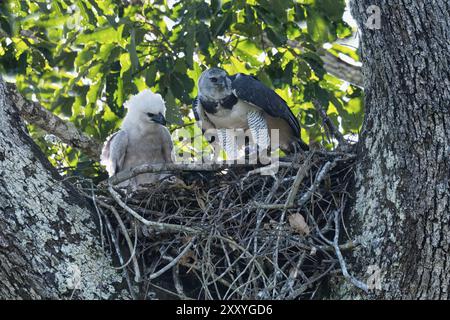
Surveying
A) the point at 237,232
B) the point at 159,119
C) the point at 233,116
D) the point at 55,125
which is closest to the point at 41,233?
the point at 237,232

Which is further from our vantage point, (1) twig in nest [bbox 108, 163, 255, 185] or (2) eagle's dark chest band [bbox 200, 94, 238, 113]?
(2) eagle's dark chest band [bbox 200, 94, 238, 113]

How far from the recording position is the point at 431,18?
4.34 metres

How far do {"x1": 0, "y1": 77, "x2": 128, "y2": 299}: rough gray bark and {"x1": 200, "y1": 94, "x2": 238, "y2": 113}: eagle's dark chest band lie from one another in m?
2.21

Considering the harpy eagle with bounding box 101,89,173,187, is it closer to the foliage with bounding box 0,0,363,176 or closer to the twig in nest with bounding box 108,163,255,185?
the foliage with bounding box 0,0,363,176

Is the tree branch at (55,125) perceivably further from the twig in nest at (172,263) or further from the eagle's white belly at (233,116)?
the twig in nest at (172,263)

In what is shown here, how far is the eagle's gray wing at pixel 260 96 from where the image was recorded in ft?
20.4

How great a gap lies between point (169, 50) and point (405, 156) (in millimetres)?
2910

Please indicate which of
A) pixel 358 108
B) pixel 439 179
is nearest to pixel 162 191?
pixel 439 179

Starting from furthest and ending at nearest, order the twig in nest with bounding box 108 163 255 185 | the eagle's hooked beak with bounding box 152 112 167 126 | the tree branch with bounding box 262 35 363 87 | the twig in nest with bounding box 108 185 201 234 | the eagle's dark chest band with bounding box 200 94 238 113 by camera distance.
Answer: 1. the tree branch with bounding box 262 35 363 87
2. the eagle's hooked beak with bounding box 152 112 167 126
3. the eagle's dark chest band with bounding box 200 94 238 113
4. the twig in nest with bounding box 108 163 255 185
5. the twig in nest with bounding box 108 185 201 234

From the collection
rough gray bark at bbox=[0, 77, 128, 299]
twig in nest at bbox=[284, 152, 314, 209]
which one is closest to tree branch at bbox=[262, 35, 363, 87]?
twig in nest at bbox=[284, 152, 314, 209]

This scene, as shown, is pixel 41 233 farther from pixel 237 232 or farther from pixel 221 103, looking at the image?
pixel 221 103

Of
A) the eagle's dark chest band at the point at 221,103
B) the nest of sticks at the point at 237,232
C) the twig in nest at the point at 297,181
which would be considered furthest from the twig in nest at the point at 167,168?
the eagle's dark chest band at the point at 221,103

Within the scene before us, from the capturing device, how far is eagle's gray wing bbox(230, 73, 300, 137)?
6.21 m

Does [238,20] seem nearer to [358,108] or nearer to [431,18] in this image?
[358,108]
